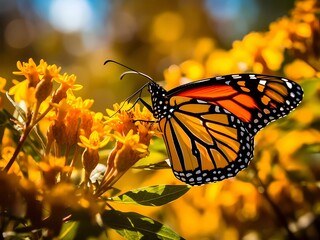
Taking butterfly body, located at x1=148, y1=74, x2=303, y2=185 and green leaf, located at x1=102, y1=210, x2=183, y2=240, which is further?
butterfly body, located at x1=148, y1=74, x2=303, y2=185

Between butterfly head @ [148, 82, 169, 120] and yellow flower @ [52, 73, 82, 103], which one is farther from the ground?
butterfly head @ [148, 82, 169, 120]

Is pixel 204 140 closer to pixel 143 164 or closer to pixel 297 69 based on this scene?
pixel 143 164

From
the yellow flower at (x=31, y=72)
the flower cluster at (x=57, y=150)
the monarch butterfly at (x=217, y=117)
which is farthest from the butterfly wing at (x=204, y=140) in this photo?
the yellow flower at (x=31, y=72)

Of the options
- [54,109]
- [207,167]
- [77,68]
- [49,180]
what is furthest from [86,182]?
[77,68]

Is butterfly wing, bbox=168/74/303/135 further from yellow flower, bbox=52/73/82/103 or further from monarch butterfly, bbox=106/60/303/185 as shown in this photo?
yellow flower, bbox=52/73/82/103

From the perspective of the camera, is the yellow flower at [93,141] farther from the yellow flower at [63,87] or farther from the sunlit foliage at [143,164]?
the yellow flower at [63,87]

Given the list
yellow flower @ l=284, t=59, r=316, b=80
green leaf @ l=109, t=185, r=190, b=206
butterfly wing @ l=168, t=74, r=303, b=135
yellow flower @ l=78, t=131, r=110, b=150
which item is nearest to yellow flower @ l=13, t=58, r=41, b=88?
yellow flower @ l=78, t=131, r=110, b=150
